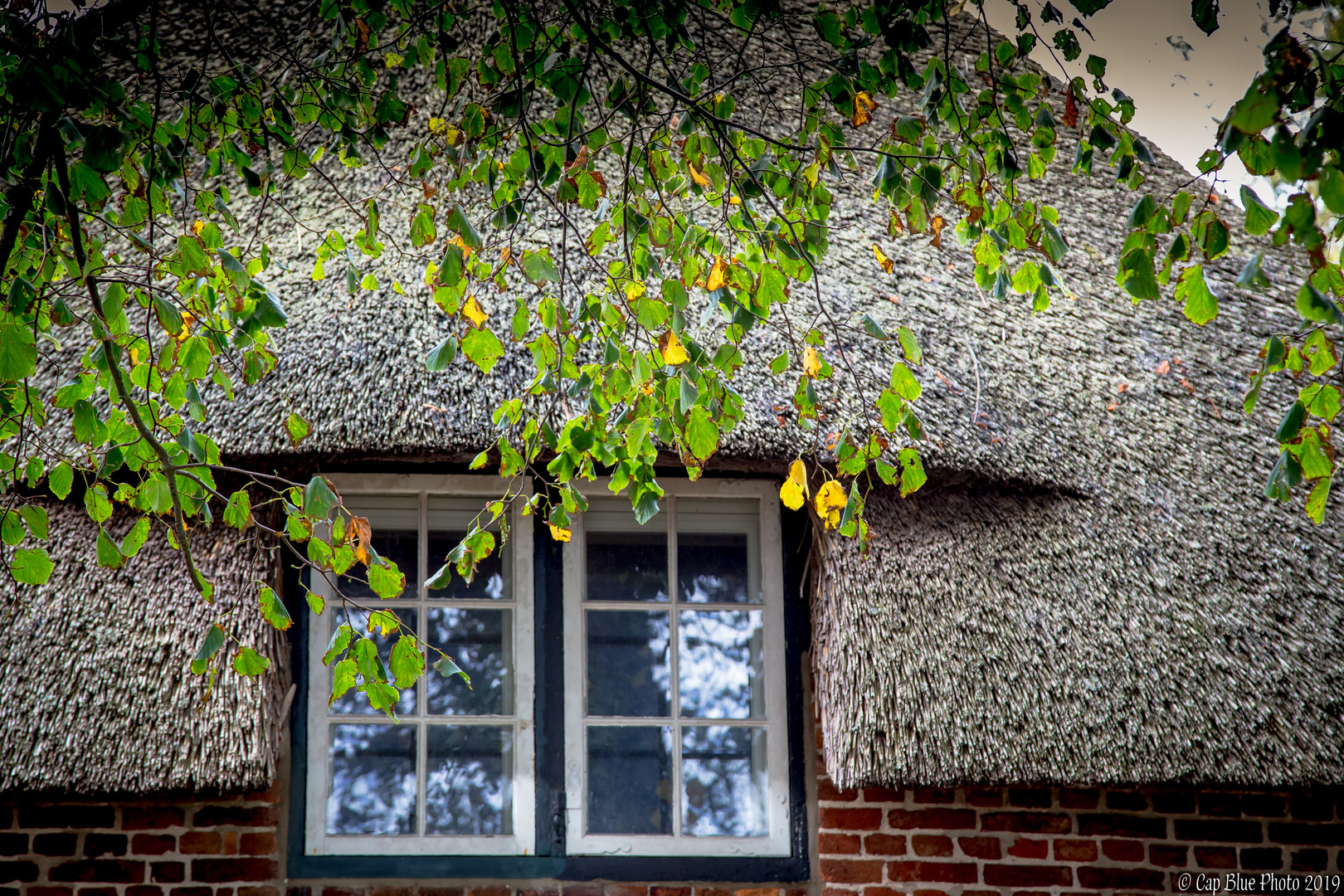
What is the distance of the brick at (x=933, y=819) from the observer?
3.89 meters

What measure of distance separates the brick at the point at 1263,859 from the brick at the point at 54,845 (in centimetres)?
390

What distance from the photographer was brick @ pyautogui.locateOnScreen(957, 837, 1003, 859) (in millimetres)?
3873

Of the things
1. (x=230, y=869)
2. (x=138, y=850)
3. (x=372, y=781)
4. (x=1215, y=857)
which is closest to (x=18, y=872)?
(x=138, y=850)

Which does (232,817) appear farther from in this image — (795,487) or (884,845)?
(795,487)

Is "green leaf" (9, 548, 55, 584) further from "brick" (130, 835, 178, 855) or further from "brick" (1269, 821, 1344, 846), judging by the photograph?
"brick" (1269, 821, 1344, 846)

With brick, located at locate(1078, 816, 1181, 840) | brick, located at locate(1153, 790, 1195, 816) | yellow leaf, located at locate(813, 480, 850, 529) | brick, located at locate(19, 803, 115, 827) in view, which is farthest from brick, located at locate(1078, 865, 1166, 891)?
brick, located at locate(19, 803, 115, 827)

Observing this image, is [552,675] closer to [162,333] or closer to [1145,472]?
[162,333]

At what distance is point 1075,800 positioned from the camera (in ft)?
12.9

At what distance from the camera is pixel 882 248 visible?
16.3 feet

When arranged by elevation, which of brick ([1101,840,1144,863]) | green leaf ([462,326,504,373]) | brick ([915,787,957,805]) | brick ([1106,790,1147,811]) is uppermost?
green leaf ([462,326,504,373])

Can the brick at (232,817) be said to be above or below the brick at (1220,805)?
above

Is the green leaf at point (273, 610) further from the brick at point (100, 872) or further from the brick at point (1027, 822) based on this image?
the brick at point (1027, 822)

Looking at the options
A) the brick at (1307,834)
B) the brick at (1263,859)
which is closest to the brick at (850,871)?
the brick at (1263,859)

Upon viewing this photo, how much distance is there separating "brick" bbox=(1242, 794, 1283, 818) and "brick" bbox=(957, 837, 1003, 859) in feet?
2.92
